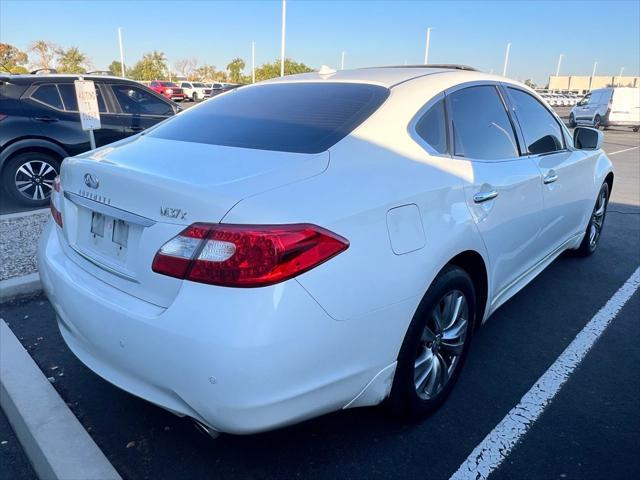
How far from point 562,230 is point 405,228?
8.05 feet

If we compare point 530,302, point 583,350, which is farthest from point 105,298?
point 530,302

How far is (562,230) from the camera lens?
3.93 metres

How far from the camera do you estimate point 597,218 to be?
16.6 ft

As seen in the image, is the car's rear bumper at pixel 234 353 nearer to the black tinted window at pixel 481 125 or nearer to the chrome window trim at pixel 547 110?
the black tinted window at pixel 481 125

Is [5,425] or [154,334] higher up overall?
[154,334]

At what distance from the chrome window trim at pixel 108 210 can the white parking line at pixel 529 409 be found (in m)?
1.68

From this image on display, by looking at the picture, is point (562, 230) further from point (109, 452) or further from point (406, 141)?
point (109, 452)

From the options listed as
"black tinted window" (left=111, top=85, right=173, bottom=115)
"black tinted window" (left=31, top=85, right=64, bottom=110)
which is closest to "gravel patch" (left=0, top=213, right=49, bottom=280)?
"black tinted window" (left=31, top=85, right=64, bottom=110)

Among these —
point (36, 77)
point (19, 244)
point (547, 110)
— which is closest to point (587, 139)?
point (547, 110)

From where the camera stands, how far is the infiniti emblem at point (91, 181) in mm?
2087

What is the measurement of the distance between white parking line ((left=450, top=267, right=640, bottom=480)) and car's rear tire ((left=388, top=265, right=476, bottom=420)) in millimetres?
309

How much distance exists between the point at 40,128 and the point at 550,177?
601cm

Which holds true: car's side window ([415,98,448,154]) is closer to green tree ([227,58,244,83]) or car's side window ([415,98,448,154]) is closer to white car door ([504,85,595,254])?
white car door ([504,85,595,254])

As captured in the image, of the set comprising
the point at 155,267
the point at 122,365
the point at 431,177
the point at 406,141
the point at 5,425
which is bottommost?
the point at 5,425
